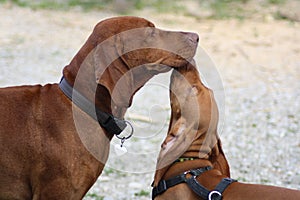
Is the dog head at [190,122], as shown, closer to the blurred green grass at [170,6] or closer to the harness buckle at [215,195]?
the harness buckle at [215,195]

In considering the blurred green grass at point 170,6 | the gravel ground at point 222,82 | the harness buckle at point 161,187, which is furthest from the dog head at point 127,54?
the blurred green grass at point 170,6

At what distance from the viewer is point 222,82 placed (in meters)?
10.8

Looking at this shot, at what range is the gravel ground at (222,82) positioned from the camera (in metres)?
7.21

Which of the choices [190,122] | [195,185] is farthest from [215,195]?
[190,122]

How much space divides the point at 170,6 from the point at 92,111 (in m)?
11.2

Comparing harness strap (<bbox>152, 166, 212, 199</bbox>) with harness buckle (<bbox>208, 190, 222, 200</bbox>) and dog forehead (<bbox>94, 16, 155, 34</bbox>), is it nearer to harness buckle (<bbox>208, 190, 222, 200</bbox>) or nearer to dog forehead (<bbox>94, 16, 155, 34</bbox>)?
harness buckle (<bbox>208, 190, 222, 200</bbox>)

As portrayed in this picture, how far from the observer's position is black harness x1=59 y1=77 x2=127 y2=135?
15.5 feet

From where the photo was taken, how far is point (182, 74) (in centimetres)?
464

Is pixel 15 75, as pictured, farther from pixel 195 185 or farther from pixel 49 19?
pixel 195 185

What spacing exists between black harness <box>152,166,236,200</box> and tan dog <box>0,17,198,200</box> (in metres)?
0.48

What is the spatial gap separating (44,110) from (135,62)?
0.66 m

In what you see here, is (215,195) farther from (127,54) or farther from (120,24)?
(120,24)

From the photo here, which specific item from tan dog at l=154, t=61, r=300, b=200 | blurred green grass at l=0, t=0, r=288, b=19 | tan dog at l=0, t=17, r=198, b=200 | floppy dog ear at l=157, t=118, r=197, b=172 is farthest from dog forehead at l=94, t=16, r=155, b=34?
blurred green grass at l=0, t=0, r=288, b=19

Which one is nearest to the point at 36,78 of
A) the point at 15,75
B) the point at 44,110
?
the point at 15,75
